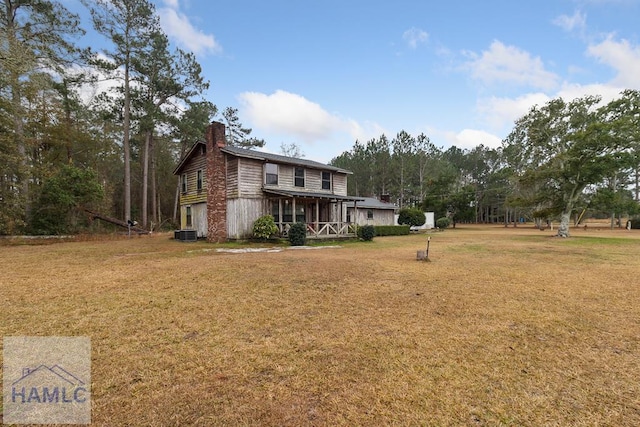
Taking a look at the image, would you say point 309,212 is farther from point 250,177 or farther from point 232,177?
point 232,177

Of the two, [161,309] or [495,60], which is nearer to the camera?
[161,309]

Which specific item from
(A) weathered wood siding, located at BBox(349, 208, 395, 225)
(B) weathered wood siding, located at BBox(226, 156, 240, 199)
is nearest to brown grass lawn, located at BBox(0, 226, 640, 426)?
(B) weathered wood siding, located at BBox(226, 156, 240, 199)

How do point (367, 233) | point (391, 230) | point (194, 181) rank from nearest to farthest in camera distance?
point (367, 233) < point (194, 181) < point (391, 230)

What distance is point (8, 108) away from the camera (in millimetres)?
15602

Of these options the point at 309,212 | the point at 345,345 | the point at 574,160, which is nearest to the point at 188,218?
the point at 309,212

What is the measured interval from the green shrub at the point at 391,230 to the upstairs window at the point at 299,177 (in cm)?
882

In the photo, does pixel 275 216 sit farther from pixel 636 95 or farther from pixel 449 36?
pixel 636 95

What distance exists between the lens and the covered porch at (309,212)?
59.2 feet

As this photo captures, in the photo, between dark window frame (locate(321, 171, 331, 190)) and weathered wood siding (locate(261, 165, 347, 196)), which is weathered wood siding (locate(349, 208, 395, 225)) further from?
dark window frame (locate(321, 171, 331, 190))

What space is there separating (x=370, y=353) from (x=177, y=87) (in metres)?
30.9

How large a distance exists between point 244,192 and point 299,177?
4.48 meters

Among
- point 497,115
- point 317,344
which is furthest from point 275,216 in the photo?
point 497,115

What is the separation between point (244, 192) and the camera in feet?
57.4

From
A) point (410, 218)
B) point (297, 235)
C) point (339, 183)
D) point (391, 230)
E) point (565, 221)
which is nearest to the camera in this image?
point (297, 235)
